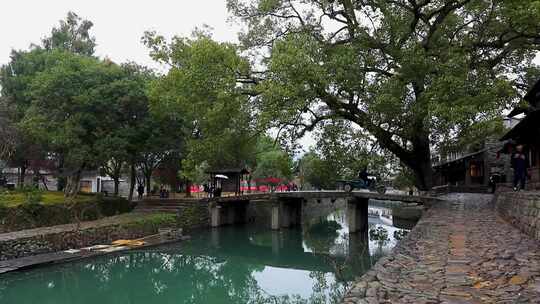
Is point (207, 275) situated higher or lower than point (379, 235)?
lower

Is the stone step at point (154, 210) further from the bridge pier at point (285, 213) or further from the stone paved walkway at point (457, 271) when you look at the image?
the stone paved walkway at point (457, 271)

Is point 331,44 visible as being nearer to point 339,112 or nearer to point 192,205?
point 339,112

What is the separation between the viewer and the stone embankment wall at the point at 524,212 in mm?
8791

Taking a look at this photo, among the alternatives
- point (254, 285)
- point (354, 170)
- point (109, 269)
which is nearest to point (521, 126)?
point (354, 170)

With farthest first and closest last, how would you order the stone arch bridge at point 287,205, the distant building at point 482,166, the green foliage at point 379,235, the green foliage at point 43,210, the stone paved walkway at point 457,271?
the distant building at point 482,166, the stone arch bridge at point 287,205, the green foliage at point 379,235, the green foliage at point 43,210, the stone paved walkway at point 457,271

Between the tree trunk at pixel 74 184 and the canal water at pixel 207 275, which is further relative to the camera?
the tree trunk at pixel 74 184

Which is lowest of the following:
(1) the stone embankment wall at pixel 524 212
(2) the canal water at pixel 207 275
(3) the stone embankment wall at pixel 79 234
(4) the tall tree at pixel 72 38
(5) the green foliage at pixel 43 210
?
(2) the canal water at pixel 207 275

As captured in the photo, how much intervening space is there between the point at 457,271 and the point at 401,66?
13.0 m

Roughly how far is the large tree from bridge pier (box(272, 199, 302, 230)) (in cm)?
1365

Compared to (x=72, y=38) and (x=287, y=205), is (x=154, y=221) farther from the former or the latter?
(x=72, y=38)

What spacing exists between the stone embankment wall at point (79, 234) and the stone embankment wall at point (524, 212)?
19516 mm

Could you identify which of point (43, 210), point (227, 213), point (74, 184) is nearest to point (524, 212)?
point (43, 210)

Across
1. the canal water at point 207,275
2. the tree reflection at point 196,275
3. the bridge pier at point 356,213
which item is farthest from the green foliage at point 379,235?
the tree reflection at point 196,275

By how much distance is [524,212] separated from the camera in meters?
10.1
